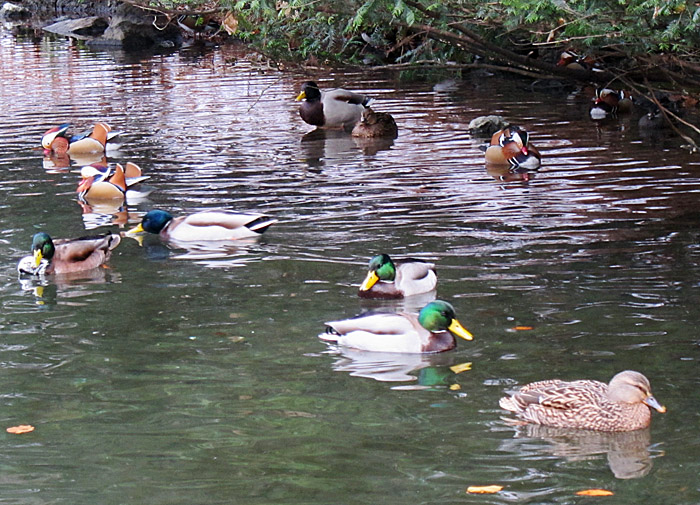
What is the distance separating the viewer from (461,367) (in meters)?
7.57

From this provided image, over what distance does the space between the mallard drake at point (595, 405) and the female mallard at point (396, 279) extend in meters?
2.75

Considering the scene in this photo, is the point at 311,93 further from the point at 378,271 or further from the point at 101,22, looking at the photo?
the point at 101,22

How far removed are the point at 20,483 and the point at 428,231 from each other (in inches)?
243

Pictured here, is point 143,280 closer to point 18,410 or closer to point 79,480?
point 18,410

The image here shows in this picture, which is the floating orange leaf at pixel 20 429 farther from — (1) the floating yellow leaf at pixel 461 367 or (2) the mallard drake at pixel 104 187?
(2) the mallard drake at pixel 104 187

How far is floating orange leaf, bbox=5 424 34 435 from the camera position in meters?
6.51

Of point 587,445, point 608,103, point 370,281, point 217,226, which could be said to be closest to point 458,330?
point 370,281

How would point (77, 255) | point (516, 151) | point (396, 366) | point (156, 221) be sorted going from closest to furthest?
1. point (396, 366)
2. point (77, 255)
3. point (156, 221)
4. point (516, 151)

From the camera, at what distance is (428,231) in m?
11.3

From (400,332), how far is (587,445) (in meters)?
1.96

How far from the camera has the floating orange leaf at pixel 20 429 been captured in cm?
651

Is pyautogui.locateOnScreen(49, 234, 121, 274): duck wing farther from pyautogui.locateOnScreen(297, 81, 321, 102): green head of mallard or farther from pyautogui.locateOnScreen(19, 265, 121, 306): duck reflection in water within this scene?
pyautogui.locateOnScreen(297, 81, 321, 102): green head of mallard

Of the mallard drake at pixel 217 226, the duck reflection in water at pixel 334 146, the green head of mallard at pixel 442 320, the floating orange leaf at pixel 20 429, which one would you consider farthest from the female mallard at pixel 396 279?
the duck reflection in water at pixel 334 146

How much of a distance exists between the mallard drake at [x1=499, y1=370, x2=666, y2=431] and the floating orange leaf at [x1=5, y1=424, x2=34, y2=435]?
9.07 feet
